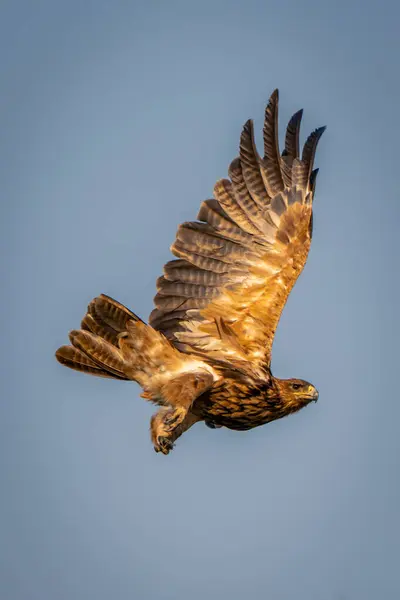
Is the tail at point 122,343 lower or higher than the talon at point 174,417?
higher

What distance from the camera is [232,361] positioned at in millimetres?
12867

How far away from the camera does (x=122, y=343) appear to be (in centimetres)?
1268

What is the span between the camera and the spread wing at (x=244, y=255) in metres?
13.1

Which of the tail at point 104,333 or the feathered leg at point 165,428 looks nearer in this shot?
the feathered leg at point 165,428

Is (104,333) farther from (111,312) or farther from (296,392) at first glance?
(296,392)

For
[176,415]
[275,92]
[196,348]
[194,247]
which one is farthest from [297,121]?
[176,415]

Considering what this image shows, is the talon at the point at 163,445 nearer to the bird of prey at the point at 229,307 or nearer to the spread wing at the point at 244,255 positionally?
the bird of prey at the point at 229,307

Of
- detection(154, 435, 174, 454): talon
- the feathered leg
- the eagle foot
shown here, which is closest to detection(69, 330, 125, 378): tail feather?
the feathered leg

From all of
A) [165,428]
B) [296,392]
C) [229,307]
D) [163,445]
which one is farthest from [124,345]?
[296,392]

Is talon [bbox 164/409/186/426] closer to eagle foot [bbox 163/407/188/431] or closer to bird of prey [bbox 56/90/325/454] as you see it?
eagle foot [bbox 163/407/188/431]

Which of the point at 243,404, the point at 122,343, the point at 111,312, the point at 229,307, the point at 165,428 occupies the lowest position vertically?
the point at 165,428

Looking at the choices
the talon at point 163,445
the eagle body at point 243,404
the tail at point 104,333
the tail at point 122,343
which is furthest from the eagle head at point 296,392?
the talon at point 163,445

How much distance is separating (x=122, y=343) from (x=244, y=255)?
62.6 inches

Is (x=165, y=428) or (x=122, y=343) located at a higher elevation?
(x=122, y=343)
